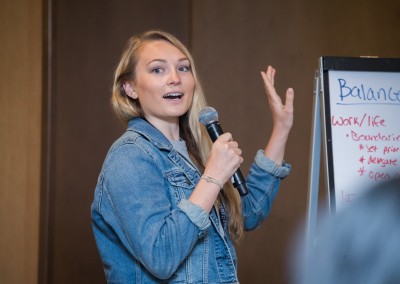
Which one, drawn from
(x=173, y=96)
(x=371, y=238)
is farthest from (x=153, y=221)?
(x=371, y=238)

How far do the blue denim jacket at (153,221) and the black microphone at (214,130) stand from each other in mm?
115

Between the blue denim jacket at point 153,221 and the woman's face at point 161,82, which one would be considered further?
the woman's face at point 161,82

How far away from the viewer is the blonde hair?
6.21 feet

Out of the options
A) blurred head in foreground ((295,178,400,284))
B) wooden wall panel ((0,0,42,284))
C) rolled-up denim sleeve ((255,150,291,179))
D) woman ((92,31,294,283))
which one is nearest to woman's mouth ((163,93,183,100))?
woman ((92,31,294,283))

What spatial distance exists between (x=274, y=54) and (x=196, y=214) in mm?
2351

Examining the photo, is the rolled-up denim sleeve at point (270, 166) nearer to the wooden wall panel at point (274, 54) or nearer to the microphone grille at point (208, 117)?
the microphone grille at point (208, 117)

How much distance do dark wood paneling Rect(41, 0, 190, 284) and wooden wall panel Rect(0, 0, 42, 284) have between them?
10 cm

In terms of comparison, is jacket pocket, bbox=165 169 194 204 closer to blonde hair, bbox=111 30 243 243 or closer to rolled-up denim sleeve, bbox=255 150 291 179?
blonde hair, bbox=111 30 243 243

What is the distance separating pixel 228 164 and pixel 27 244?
7.26 ft

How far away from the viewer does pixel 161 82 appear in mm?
1839

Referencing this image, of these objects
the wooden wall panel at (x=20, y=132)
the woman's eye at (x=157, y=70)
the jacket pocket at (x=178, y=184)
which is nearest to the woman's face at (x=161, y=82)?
the woman's eye at (x=157, y=70)

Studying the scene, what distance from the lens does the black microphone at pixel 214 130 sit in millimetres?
1744

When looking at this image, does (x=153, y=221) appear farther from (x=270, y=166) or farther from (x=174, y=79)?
(x=270, y=166)

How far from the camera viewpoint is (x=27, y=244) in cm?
352
